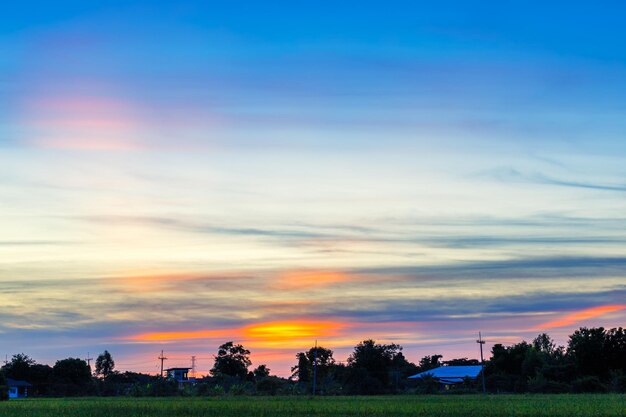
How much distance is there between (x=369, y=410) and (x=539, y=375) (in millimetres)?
61418

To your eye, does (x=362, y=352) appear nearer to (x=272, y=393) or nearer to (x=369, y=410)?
(x=272, y=393)

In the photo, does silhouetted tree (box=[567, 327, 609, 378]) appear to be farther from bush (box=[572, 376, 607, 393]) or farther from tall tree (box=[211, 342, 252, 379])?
tall tree (box=[211, 342, 252, 379])

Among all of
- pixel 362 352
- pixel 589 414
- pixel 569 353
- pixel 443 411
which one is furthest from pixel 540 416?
pixel 362 352

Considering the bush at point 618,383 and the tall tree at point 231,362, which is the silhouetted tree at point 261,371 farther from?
the bush at point 618,383

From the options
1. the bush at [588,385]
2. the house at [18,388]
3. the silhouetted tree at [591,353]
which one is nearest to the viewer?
the bush at [588,385]

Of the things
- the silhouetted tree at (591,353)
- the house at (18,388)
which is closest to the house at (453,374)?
the silhouetted tree at (591,353)

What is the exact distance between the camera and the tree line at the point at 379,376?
103 meters

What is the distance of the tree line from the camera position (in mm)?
103438

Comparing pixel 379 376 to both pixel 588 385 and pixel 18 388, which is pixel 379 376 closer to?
pixel 588 385

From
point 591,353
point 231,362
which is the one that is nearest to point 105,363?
point 231,362

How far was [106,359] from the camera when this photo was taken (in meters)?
194

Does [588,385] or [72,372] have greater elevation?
[72,372]

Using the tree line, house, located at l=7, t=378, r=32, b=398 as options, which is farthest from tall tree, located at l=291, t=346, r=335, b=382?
house, located at l=7, t=378, r=32, b=398

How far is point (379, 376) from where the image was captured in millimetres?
125250
